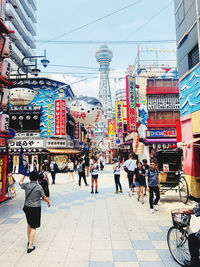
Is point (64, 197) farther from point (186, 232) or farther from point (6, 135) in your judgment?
point (186, 232)

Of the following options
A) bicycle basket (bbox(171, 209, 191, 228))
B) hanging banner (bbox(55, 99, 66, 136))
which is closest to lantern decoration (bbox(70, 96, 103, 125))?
hanging banner (bbox(55, 99, 66, 136))

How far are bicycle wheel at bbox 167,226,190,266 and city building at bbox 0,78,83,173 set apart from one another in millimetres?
21888

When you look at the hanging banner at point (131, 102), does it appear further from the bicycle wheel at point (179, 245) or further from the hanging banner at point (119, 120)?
the bicycle wheel at point (179, 245)

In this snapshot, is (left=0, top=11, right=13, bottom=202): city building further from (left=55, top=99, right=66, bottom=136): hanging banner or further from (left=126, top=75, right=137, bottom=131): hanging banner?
(left=55, top=99, right=66, bottom=136): hanging banner

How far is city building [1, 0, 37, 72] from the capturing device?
46494 mm

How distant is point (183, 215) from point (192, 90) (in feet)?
22.4

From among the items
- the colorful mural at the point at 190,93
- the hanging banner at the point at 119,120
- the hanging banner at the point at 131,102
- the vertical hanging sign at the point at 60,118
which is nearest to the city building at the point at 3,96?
the colorful mural at the point at 190,93

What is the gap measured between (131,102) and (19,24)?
44.2 m

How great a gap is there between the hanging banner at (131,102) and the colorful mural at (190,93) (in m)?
11.3

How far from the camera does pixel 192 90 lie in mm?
8992

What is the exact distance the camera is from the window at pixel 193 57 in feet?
28.6

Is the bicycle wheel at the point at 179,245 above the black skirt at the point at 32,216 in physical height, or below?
below

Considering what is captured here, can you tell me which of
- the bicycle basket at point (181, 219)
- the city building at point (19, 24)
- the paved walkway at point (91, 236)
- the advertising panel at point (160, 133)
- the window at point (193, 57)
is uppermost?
the city building at point (19, 24)

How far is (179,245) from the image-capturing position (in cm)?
385
